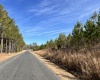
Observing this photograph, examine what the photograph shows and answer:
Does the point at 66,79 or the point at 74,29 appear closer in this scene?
the point at 66,79

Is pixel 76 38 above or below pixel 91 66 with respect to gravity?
above

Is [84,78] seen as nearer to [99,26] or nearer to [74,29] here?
[99,26]

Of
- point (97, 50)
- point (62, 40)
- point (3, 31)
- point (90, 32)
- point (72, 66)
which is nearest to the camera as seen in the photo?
point (97, 50)

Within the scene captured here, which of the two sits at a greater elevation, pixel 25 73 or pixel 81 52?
pixel 81 52

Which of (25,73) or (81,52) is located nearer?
(25,73)

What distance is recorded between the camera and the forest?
11.1 metres

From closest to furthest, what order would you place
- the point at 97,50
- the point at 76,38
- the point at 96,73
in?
the point at 96,73
the point at 97,50
the point at 76,38

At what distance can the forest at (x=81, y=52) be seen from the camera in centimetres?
1114

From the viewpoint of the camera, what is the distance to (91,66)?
36.1 ft

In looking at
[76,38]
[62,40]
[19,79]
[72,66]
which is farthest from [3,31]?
[19,79]

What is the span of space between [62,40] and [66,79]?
82788mm

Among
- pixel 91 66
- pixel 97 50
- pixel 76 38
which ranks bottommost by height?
pixel 91 66

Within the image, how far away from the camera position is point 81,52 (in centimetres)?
1689

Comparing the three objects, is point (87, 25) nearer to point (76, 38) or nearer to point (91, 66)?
point (76, 38)
